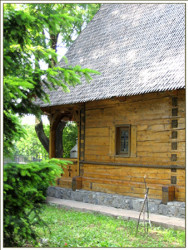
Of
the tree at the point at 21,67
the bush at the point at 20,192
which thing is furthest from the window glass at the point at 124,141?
the bush at the point at 20,192

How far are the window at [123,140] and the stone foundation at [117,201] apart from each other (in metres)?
1.30

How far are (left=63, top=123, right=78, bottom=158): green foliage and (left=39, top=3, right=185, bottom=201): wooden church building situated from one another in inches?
263

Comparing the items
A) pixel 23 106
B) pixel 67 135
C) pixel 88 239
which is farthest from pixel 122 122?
pixel 67 135

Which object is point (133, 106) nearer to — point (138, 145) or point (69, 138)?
point (138, 145)

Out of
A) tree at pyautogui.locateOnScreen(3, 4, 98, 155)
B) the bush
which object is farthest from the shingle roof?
the bush

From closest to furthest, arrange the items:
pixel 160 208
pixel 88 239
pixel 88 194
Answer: pixel 88 239 < pixel 160 208 < pixel 88 194

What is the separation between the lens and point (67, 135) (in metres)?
19.8

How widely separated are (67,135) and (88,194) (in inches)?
357

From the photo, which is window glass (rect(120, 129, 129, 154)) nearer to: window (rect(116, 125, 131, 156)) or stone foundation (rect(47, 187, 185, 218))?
window (rect(116, 125, 131, 156))

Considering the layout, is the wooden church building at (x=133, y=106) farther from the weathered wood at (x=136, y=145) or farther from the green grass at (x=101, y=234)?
the green grass at (x=101, y=234)

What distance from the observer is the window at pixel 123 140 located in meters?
10.2

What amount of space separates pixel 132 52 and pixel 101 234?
5865 millimetres

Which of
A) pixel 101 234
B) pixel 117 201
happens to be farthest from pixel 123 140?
pixel 101 234

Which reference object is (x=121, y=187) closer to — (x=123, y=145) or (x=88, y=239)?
(x=123, y=145)
